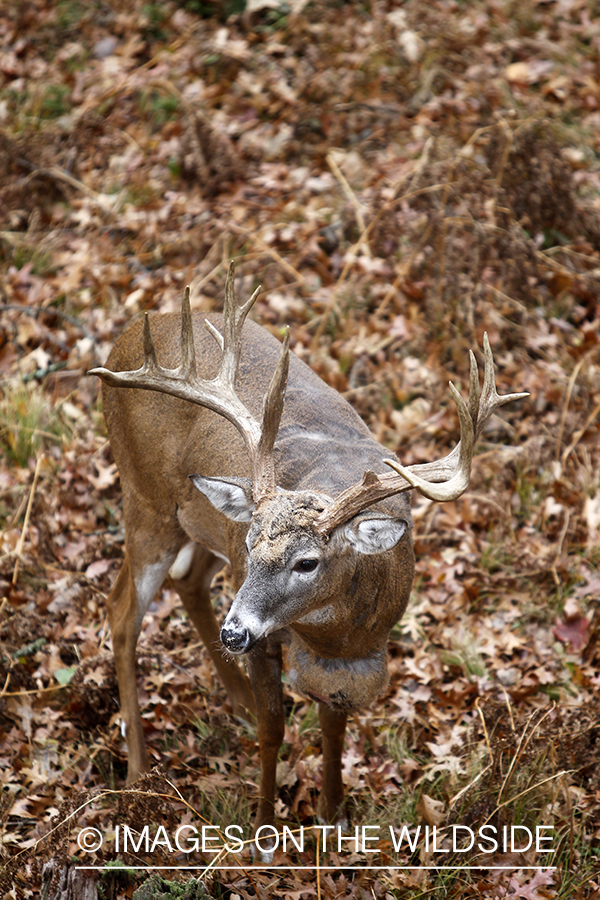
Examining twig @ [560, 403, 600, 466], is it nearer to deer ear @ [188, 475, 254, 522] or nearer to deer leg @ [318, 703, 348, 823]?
deer leg @ [318, 703, 348, 823]

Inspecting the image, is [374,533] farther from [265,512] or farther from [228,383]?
[228,383]

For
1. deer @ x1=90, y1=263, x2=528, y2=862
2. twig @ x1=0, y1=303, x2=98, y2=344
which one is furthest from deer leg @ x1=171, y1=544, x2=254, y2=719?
twig @ x1=0, y1=303, x2=98, y2=344

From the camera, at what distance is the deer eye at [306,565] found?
Result: 3641 millimetres

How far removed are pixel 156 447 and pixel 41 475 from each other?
2.25 m

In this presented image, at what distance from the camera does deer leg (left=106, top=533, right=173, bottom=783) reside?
5062mm

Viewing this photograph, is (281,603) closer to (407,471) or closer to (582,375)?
(407,471)

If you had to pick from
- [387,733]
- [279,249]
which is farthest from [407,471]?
[279,249]

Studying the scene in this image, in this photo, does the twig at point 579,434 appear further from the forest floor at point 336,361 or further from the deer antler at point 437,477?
the deer antler at point 437,477

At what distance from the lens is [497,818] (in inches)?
171

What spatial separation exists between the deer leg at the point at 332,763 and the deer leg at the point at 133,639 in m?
1.07

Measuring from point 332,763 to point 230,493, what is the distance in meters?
1.58

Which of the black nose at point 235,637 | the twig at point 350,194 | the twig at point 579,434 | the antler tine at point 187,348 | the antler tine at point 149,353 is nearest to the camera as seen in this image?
the black nose at point 235,637

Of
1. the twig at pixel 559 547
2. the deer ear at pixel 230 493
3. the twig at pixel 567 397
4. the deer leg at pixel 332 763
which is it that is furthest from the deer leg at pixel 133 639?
the twig at pixel 567 397

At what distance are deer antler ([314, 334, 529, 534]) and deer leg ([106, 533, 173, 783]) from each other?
169 centimetres
